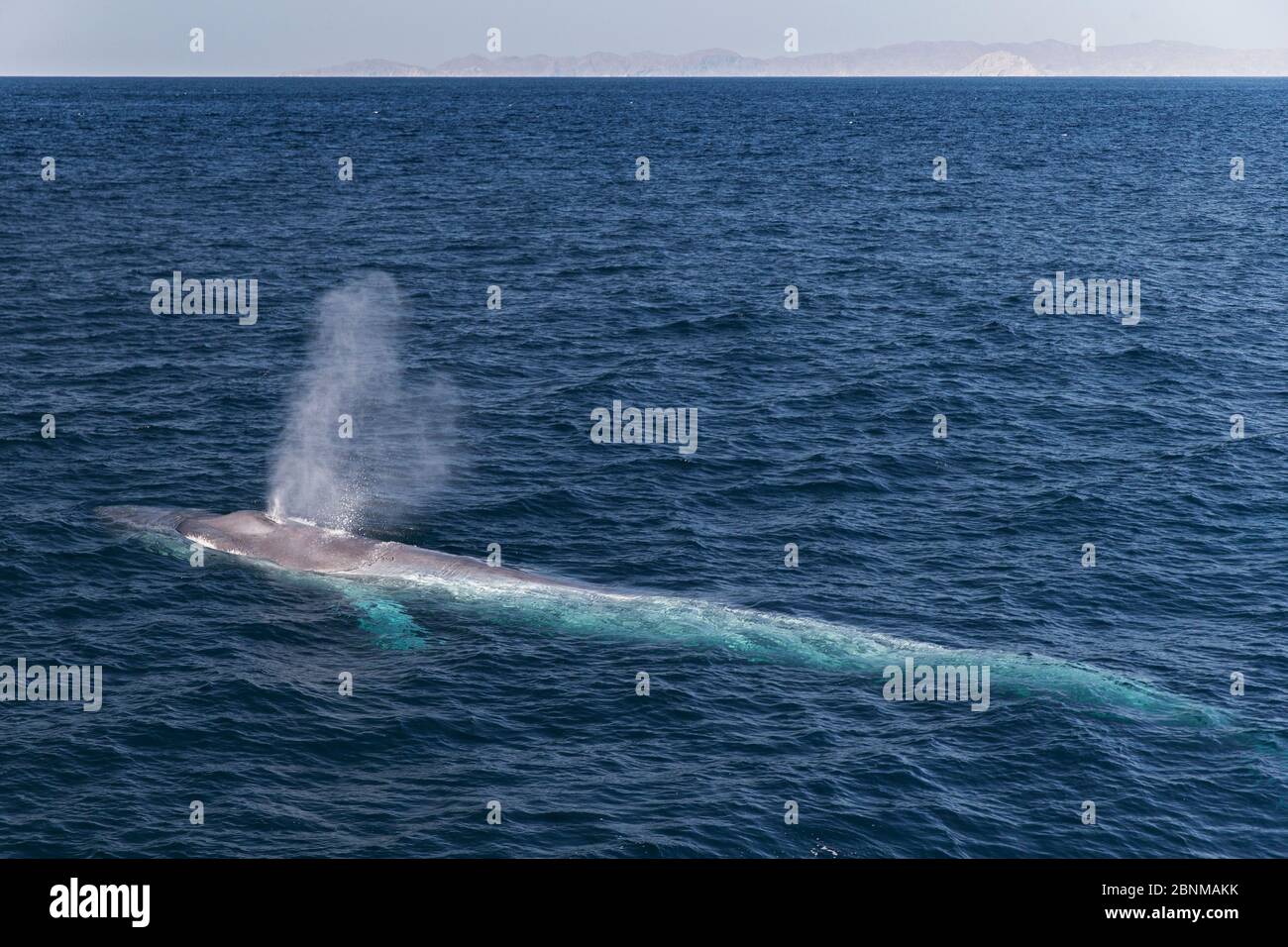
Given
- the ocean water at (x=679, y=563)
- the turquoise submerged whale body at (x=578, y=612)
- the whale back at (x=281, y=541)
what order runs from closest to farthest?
1. the ocean water at (x=679, y=563)
2. the turquoise submerged whale body at (x=578, y=612)
3. the whale back at (x=281, y=541)

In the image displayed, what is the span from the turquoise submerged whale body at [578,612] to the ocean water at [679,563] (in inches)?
9.8

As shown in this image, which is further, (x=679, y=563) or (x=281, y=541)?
(x=281, y=541)

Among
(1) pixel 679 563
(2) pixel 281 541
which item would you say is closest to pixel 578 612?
(1) pixel 679 563

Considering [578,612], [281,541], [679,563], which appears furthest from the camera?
[281,541]

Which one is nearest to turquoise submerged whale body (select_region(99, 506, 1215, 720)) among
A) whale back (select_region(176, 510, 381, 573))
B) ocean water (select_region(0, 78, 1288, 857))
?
whale back (select_region(176, 510, 381, 573))

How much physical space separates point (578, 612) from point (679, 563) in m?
6.92

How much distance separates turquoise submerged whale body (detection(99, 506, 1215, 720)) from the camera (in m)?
47.8

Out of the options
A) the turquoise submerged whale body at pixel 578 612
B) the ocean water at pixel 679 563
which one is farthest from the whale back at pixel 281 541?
the ocean water at pixel 679 563

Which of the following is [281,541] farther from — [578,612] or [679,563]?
[679,563]

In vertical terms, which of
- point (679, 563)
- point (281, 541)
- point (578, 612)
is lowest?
point (578, 612)

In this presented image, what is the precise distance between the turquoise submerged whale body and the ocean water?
25cm

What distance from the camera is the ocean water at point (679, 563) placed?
1585 inches

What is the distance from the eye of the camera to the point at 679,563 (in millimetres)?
58406

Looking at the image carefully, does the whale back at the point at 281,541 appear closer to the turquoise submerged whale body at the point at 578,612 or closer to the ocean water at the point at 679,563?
the turquoise submerged whale body at the point at 578,612
